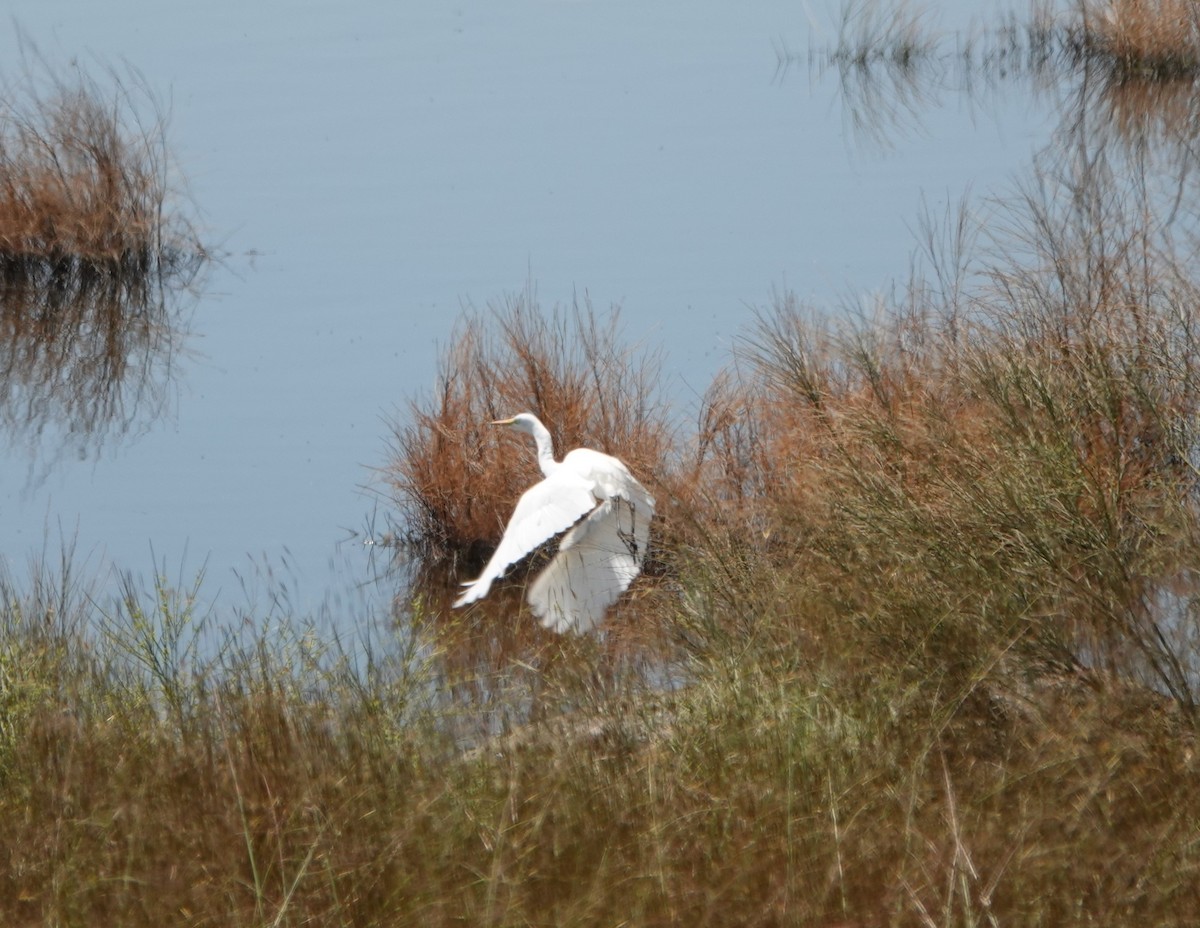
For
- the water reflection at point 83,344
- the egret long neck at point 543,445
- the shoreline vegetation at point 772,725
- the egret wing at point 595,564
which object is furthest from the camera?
the water reflection at point 83,344

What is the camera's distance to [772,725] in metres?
3.59

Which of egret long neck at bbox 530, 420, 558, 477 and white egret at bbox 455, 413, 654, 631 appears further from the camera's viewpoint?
egret long neck at bbox 530, 420, 558, 477

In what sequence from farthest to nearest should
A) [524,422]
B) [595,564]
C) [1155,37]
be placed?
[1155,37], [524,422], [595,564]

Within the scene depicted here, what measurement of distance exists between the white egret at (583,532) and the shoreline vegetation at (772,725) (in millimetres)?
207

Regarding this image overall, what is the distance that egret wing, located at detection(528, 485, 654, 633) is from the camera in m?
6.39

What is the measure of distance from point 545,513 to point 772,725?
2.75 m

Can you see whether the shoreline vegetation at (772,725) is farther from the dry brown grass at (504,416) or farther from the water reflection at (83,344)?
the water reflection at (83,344)

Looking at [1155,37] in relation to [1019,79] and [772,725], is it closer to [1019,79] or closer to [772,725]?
[1019,79]

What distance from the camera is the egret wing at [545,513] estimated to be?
619 cm

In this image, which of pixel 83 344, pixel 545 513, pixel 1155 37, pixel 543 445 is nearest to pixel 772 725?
pixel 545 513

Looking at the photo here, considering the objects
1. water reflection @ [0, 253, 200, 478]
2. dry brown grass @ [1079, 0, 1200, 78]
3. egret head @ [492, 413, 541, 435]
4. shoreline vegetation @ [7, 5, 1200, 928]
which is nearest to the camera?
shoreline vegetation @ [7, 5, 1200, 928]

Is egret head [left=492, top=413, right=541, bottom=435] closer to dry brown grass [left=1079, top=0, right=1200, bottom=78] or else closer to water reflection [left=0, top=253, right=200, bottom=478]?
water reflection [left=0, top=253, right=200, bottom=478]

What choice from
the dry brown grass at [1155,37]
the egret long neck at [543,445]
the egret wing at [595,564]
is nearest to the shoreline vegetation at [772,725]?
the egret wing at [595,564]

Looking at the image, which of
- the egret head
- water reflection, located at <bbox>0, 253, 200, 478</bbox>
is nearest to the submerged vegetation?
water reflection, located at <bbox>0, 253, 200, 478</bbox>
